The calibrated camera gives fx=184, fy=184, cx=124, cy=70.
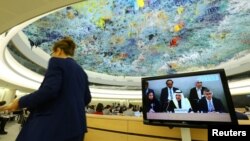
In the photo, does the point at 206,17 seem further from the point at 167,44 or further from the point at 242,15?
the point at 167,44

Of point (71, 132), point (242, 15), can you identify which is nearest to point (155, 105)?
point (71, 132)

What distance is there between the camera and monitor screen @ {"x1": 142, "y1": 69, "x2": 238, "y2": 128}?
3.95ft

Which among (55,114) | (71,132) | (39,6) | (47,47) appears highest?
(47,47)

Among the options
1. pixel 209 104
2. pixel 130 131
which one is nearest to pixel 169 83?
pixel 209 104

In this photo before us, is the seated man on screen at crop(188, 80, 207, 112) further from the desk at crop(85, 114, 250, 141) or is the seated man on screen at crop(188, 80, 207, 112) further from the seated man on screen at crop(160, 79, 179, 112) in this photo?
the desk at crop(85, 114, 250, 141)

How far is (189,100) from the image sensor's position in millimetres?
1319

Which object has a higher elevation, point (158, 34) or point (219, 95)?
point (158, 34)

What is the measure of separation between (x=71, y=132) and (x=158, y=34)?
22.4ft

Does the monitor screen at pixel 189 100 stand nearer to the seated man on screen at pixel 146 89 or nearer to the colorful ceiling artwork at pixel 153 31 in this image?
the seated man on screen at pixel 146 89

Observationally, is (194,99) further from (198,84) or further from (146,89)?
(146,89)

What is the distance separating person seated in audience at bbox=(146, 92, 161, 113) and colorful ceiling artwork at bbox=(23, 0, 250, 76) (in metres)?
4.76

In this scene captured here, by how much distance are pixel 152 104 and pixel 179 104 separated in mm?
218

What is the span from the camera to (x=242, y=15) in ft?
20.7

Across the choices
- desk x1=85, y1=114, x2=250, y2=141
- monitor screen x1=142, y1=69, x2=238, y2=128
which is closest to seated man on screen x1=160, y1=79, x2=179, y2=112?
monitor screen x1=142, y1=69, x2=238, y2=128
